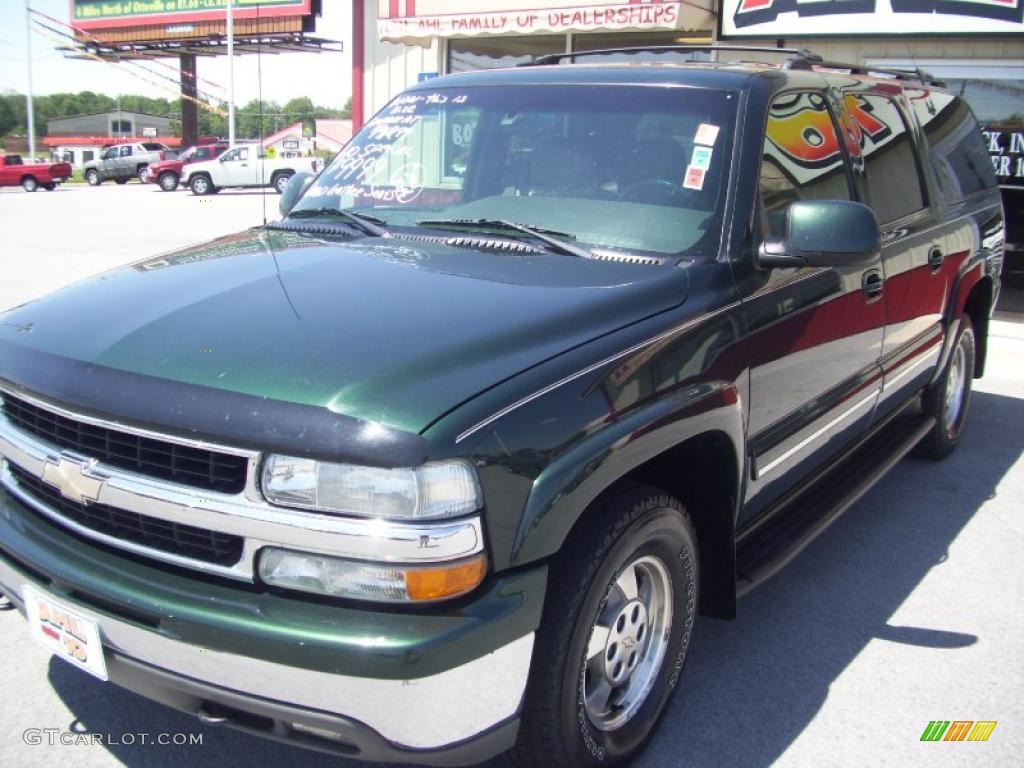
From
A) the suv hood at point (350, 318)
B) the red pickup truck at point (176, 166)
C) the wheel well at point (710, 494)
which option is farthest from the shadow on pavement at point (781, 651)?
the red pickup truck at point (176, 166)

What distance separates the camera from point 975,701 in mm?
3162

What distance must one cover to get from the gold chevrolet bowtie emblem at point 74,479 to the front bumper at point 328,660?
0.18 meters

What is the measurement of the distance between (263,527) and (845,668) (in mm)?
2184

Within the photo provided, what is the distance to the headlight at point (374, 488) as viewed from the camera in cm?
201

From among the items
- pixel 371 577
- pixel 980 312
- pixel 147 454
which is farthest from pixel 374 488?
pixel 980 312

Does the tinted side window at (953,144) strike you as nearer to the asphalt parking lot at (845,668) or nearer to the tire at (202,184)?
the asphalt parking lot at (845,668)

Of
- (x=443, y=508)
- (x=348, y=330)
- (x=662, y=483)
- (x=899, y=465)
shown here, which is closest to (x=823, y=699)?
(x=662, y=483)

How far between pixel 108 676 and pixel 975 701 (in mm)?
2585

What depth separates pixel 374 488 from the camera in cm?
202

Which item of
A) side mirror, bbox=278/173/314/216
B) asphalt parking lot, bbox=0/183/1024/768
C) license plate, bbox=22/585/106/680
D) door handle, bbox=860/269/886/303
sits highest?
side mirror, bbox=278/173/314/216

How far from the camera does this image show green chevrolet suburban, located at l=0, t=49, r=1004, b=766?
203cm

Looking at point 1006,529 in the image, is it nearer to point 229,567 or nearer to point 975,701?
point 975,701

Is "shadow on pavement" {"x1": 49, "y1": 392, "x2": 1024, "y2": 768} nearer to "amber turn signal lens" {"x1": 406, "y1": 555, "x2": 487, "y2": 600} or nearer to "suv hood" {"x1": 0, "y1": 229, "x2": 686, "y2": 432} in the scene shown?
"amber turn signal lens" {"x1": 406, "y1": 555, "x2": 487, "y2": 600}

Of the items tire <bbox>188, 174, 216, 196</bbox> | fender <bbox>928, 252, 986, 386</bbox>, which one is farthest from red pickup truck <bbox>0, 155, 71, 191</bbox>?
fender <bbox>928, 252, 986, 386</bbox>
